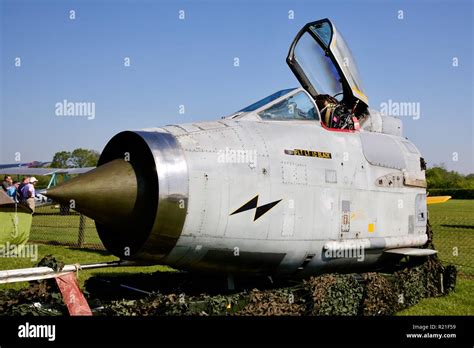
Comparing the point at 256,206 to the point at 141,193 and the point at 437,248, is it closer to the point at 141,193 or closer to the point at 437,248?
the point at 141,193

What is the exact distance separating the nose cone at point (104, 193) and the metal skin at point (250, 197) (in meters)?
0.01

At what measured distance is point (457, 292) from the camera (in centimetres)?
1022

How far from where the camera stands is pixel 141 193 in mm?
5832

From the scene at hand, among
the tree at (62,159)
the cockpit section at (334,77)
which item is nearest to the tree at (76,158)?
the tree at (62,159)

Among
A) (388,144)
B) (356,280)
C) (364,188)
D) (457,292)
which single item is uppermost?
(388,144)

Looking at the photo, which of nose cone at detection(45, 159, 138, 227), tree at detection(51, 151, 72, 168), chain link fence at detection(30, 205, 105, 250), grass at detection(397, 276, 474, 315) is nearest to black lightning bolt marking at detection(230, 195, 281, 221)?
nose cone at detection(45, 159, 138, 227)

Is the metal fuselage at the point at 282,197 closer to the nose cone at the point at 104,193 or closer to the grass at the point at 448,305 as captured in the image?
the nose cone at the point at 104,193

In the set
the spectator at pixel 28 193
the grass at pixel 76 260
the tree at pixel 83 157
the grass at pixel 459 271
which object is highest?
the tree at pixel 83 157

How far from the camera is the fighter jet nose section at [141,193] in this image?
5680 millimetres

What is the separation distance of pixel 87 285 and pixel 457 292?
6.89 metres

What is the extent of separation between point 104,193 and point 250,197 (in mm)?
1722

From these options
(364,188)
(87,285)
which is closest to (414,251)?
(364,188)

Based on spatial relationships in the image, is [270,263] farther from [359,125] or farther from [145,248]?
[359,125]

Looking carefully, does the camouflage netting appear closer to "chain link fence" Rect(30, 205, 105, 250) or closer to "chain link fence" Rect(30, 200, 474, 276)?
"chain link fence" Rect(30, 200, 474, 276)
